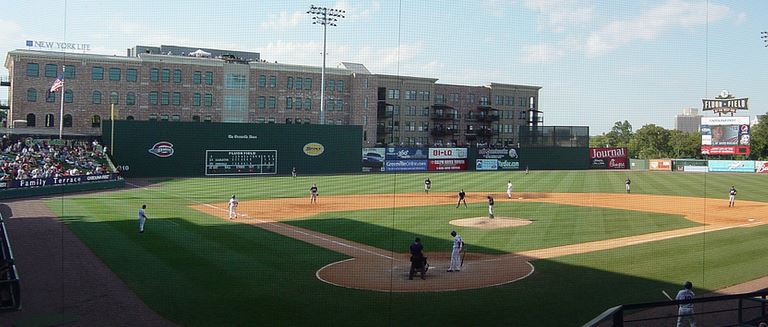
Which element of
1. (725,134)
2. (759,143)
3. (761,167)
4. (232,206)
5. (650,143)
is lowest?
(232,206)

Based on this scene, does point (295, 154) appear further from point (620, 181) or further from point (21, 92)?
point (620, 181)

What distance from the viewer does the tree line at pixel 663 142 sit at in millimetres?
52312

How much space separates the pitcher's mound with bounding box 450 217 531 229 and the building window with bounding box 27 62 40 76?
27.9 m

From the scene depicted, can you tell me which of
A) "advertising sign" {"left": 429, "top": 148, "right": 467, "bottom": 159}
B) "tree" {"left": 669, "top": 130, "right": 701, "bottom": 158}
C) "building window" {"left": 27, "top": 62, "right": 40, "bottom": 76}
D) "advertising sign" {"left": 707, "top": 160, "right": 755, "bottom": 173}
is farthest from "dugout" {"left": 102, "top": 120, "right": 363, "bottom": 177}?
"advertising sign" {"left": 707, "top": 160, "right": 755, "bottom": 173}

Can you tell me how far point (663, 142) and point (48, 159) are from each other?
48.9 metres

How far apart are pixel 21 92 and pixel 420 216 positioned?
89.0 feet

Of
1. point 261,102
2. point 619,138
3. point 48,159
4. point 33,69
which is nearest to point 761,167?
point 619,138

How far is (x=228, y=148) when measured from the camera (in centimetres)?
3719

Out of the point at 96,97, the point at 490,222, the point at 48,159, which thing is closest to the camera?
the point at 490,222

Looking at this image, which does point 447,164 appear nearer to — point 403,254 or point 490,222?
point 490,222

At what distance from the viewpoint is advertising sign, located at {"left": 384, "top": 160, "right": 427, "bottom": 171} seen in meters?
45.6

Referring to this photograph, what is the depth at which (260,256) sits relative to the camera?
1380cm

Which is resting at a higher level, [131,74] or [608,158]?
[131,74]

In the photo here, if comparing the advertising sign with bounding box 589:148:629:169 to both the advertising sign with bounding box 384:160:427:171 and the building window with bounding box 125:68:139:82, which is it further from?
the building window with bounding box 125:68:139:82
